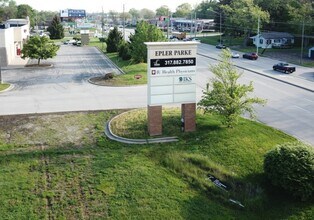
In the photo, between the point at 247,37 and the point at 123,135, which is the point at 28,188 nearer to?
the point at 123,135

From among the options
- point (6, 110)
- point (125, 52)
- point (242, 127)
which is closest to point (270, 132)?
point (242, 127)

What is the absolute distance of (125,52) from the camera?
49.6 meters

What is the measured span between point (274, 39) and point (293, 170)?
2234 inches

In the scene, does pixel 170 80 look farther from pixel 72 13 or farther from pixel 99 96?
pixel 72 13

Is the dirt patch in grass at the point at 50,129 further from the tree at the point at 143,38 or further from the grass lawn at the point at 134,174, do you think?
the tree at the point at 143,38

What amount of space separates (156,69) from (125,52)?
3105 cm

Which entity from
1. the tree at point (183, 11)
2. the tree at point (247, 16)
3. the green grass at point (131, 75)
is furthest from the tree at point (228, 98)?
the tree at point (183, 11)

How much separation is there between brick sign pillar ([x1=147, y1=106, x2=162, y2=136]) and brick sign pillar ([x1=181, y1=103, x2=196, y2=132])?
4.41ft

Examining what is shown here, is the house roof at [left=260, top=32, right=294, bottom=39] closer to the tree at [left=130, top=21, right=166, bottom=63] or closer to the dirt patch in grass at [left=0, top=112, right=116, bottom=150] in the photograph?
the tree at [left=130, top=21, right=166, bottom=63]

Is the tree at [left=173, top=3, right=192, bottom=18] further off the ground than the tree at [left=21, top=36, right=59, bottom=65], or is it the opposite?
the tree at [left=173, top=3, right=192, bottom=18]

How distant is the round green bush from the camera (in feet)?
46.7

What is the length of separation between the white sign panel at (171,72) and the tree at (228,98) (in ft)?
3.78

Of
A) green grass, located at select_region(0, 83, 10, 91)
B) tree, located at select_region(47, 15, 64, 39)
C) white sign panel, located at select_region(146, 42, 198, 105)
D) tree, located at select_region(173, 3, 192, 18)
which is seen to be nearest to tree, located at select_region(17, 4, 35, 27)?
tree, located at select_region(47, 15, 64, 39)

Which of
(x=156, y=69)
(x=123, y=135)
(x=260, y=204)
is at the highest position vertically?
(x=156, y=69)
